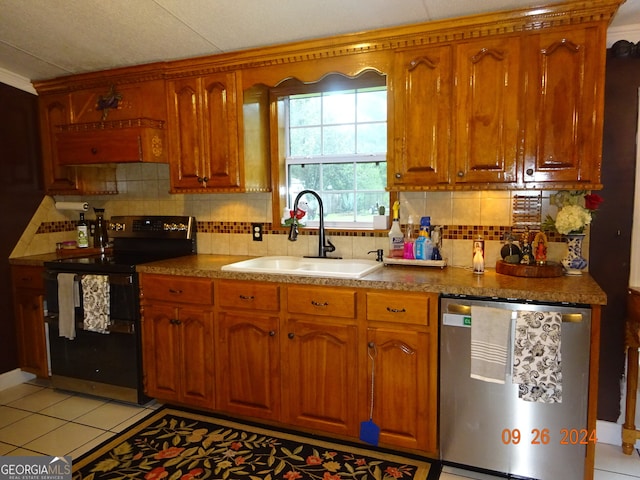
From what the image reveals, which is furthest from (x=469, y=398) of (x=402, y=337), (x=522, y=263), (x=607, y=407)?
(x=607, y=407)

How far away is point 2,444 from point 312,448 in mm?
1745

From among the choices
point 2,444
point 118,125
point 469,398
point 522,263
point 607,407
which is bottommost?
point 2,444

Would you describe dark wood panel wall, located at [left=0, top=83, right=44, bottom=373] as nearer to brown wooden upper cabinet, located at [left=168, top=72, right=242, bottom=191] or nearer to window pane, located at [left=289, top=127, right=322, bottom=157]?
brown wooden upper cabinet, located at [left=168, top=72, right=242, bottom=191]

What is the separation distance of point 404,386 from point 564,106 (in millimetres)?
1574

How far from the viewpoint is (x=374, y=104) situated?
2893 millimetres

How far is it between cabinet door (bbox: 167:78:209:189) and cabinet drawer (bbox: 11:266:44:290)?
1.22 m

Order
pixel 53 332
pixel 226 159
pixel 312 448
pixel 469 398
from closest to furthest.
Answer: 1. pixel 469 398
2. pixel 312 448
3. pixel 226 159
4. pixel 53 332

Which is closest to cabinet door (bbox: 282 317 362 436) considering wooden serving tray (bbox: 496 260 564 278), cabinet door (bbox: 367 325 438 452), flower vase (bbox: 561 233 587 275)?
cabinet door (bbox: 367 325 438 452)

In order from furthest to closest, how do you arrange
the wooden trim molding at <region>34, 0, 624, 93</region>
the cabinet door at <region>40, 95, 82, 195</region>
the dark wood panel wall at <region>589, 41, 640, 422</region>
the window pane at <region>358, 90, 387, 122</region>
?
the cabinet door at <region>40, 95, 82, 195</region> → the window pane at <region>358, 90, 387, 122</region> → the dark wood panel wall at <region>589, 41, 640, 422</region> → the wooden trim molding at <region>34, 0, 624, 93</region>

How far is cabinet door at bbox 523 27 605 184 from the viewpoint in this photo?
2.08m

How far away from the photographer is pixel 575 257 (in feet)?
7.48

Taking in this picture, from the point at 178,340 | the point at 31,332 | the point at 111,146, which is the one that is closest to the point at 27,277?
the point at 31,332

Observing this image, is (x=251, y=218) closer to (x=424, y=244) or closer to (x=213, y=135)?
(x=213, y=135)

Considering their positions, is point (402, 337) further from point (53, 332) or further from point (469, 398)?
point (53, 332)
